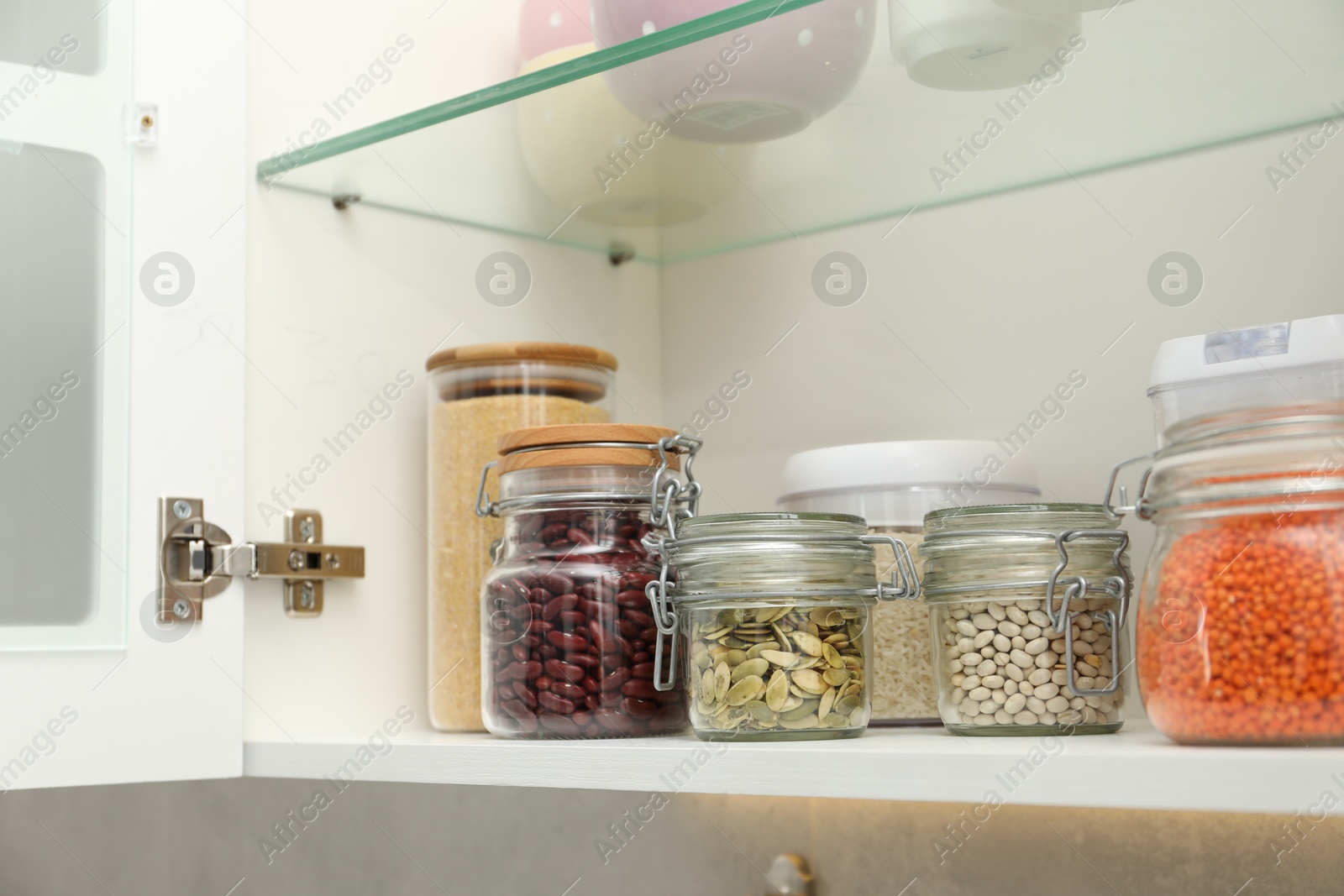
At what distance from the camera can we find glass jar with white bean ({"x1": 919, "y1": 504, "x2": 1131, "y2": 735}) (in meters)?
0.59

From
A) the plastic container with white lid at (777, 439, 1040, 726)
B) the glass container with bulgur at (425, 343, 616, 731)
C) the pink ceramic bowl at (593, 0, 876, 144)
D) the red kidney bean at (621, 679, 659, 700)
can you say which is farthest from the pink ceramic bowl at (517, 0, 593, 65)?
the red kidney bean at (621, 679, 659, 700)

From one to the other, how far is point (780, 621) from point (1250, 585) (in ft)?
0.67

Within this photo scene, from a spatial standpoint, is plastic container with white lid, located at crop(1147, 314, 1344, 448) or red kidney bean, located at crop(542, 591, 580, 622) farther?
red kidney bean, located at crop(542, 591, 580, 622)

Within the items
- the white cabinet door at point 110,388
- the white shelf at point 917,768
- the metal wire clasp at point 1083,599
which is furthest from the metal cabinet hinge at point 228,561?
the metal wire clasp at point 1083,599

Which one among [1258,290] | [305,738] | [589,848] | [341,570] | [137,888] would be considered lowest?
[137,888]

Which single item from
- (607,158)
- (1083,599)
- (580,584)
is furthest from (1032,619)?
(607,158)

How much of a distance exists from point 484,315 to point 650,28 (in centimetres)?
28

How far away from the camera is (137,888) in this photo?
4.38 feet

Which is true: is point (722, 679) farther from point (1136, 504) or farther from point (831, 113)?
point (831, 113)

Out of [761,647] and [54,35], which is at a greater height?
[54,35]

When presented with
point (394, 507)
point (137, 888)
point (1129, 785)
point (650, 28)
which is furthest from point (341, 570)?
point (137, 888)

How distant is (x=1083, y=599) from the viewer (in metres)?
0.60

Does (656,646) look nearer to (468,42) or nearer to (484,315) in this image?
(484,315)

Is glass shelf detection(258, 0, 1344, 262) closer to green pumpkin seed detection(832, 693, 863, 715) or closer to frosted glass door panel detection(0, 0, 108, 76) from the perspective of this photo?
frosted glass door panel detection(0, 0, 108, 76)
